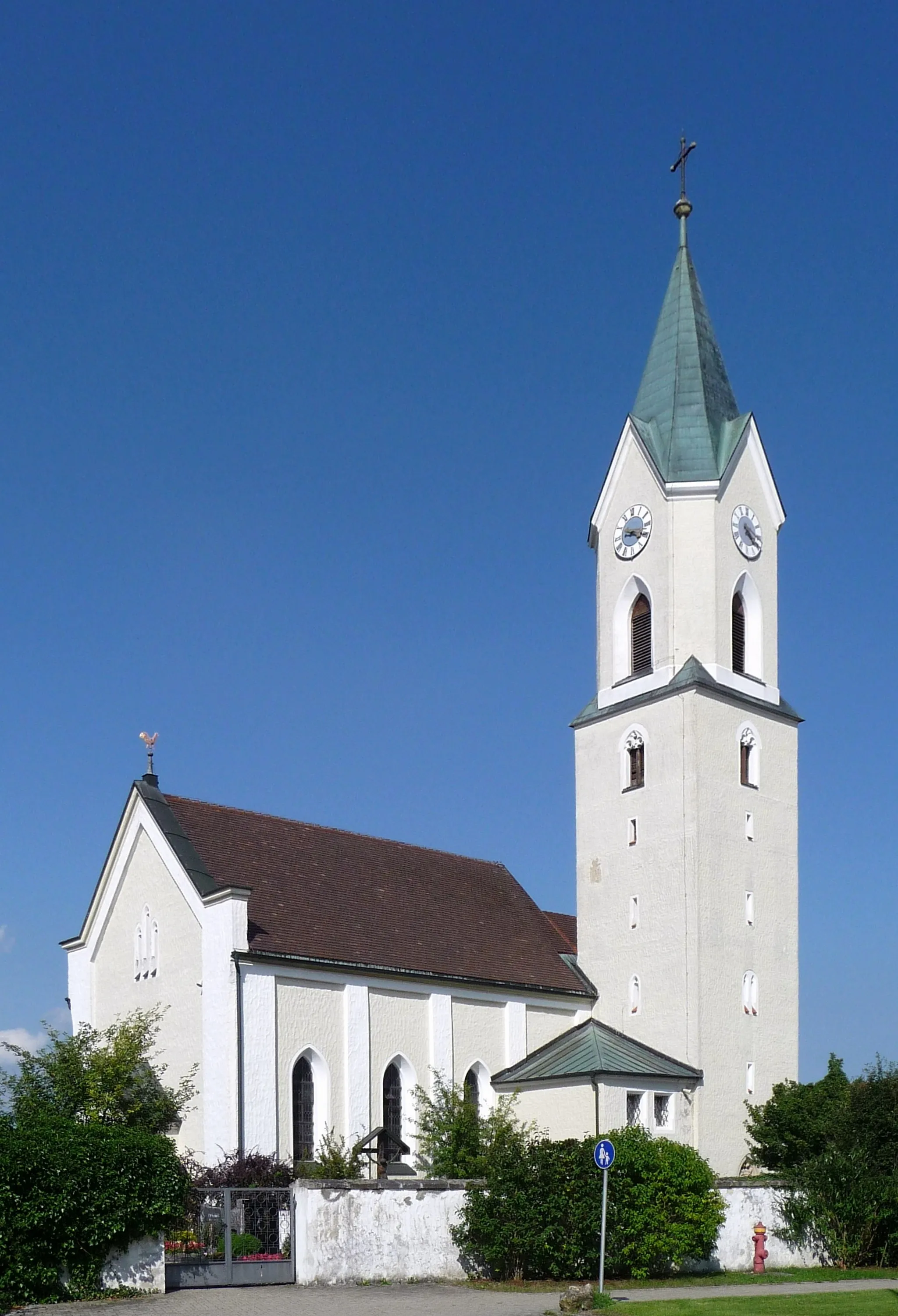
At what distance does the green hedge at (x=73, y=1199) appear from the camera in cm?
2261

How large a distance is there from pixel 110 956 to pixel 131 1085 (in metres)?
6.35

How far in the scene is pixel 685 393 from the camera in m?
45.8

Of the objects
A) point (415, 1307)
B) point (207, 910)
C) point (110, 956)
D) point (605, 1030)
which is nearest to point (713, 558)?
point (605, 1030)

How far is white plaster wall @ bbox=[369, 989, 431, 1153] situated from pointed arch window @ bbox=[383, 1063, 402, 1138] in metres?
0.12

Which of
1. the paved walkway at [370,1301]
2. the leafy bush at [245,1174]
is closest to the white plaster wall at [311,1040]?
the leafy bush at [245,1174]

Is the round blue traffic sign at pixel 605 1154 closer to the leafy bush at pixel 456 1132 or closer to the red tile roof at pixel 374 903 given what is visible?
the leafy bush at pixel 456 1132

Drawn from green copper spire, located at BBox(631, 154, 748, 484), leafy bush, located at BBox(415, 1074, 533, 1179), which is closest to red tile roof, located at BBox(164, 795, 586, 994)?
leafy bush, located at BBox(415, 1074, 533, 1179)

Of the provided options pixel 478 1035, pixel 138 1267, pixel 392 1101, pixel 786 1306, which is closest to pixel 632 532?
pixel 478 1035

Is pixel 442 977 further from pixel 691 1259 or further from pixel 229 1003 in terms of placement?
pixel 691 1259

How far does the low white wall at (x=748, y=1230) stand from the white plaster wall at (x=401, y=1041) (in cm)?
919

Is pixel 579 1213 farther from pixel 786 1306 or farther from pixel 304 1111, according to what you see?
pixel 304 1111

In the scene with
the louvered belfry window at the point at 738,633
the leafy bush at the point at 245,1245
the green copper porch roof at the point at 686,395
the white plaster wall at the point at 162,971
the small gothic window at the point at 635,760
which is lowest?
the leafy bush at the point at 245,1245

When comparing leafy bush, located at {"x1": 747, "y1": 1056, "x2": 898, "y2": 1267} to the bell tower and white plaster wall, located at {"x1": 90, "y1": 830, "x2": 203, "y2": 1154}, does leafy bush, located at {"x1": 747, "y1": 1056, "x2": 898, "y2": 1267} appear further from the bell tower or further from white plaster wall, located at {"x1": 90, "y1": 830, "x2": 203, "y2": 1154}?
white plaster wall, located at {"x1": 90, "y1": 830, "x2": 203, "y2": 1154}

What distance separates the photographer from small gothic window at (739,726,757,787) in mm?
42562
